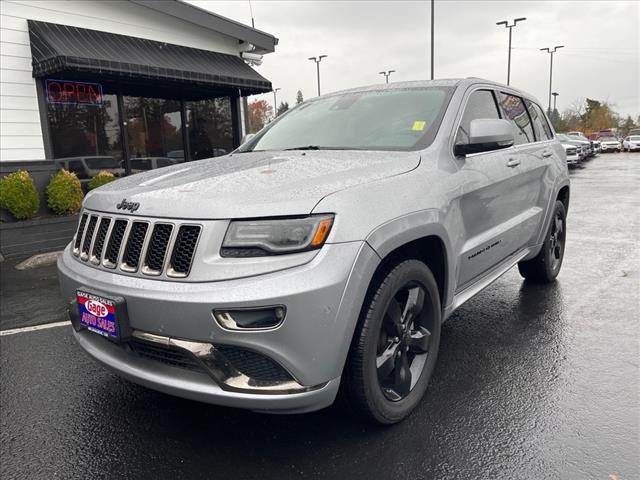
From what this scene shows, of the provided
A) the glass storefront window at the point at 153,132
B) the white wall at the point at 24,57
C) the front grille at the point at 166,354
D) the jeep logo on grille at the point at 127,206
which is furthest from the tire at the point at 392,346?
the glass storefront window at the point at 153,132

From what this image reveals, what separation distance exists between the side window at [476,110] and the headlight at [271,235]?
1.43 metres

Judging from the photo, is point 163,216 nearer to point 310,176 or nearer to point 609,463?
point 310,176

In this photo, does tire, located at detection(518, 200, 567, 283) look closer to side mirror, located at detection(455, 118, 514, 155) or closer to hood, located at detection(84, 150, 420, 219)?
side mirror, located at detection(455, 118, 514, 155)

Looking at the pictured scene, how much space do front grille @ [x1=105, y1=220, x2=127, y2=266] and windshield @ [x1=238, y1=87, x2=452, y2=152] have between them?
4.53 ft

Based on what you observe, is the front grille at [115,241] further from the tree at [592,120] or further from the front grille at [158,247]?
the tree at [592,120]

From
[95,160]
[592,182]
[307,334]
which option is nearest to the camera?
[307,334]

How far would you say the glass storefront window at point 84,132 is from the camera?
31.3 feet

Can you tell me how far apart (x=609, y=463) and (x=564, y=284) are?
305 centimetres

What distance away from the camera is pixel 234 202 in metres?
2.14

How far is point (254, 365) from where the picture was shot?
2066 millimetres

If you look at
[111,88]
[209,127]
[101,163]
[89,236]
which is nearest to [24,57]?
[111,88]

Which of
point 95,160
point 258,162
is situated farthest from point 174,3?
point 258,162

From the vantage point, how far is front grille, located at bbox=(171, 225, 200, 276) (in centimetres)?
212

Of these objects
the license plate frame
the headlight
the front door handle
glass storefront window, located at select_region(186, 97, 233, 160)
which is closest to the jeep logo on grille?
the license plate frame
